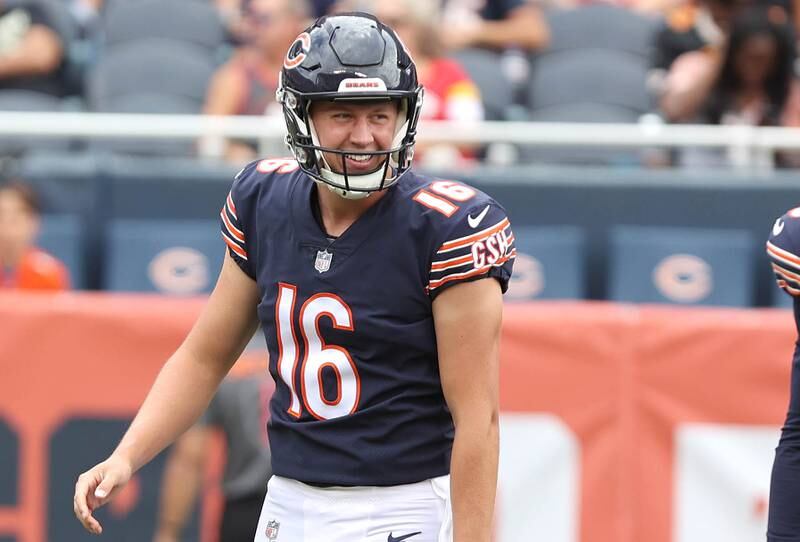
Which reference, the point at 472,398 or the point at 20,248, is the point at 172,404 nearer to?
the point at 472,398

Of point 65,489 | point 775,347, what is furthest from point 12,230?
point 775,347

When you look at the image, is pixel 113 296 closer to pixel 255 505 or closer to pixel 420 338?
pixel 255 505

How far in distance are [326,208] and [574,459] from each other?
2.87m

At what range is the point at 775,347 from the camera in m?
5.82

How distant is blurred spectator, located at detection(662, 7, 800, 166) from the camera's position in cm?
728

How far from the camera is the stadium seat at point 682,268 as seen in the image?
6867 mm

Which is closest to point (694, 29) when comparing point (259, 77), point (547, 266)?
point (547, 266)

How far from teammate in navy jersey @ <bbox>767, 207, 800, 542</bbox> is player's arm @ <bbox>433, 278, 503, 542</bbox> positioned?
2.80ft

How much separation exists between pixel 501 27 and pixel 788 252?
5.28m

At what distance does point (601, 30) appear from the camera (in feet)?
28.8

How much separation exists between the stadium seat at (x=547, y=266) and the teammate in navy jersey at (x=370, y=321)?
11.7 ft

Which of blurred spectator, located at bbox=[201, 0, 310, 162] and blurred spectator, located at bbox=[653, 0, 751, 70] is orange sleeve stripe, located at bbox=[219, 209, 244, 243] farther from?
blurred spectator, located at bbox=[653, 0, 751, 70]

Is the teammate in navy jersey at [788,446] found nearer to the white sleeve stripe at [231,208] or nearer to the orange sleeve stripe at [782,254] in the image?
the orange sleeve stripe at [782,254]

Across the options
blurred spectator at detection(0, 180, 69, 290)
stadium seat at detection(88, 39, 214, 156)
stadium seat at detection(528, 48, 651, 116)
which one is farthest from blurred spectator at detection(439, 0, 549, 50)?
blurred spectator at detection(0, 180, 69, 290)
